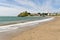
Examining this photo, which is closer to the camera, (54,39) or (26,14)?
(54,39)

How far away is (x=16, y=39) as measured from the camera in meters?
8.77

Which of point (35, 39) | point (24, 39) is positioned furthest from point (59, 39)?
point (24, 39)

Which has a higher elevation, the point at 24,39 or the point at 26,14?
the point at 24,39

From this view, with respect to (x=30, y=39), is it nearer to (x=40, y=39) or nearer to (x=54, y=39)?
(x=40, y=39)

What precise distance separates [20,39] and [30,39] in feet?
2.03

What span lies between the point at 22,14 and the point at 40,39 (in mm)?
165626

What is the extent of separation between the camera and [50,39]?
8.70 m

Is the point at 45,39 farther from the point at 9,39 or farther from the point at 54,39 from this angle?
the point at 9,39

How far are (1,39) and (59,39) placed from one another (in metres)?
3.57

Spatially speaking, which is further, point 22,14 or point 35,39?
point 22,14

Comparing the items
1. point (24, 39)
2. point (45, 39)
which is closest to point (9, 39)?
point (24, 39)

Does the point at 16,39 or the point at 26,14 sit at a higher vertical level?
the point at 16,39

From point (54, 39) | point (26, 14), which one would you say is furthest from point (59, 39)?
point (26, 14)

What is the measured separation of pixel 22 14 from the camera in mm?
173875
